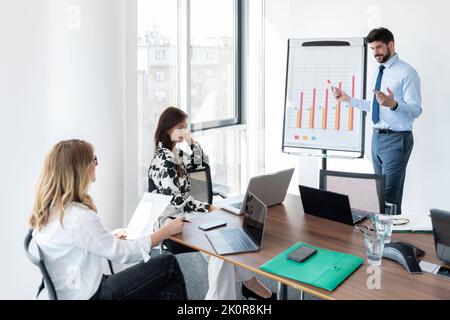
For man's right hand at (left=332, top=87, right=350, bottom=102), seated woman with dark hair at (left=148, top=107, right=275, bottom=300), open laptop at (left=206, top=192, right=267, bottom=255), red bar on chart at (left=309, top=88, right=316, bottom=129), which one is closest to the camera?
open laptop at (left=206, top=192, right=267, bottom=255)

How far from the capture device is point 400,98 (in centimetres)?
368

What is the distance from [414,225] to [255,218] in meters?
0.84

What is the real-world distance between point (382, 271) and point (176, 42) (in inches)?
114

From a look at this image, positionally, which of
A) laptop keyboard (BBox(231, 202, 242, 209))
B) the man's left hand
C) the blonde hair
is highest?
the man's left hand

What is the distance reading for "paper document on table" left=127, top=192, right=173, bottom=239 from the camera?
2164mm

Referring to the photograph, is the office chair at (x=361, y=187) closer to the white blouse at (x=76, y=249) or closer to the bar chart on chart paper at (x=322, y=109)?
the bar chart on chart paper at (x=322, y=109)

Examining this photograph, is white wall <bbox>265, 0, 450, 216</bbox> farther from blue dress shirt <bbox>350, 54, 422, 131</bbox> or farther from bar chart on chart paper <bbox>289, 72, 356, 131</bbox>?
bar chart on chart paper <bbox>289, 72, 356, 131</bbox>

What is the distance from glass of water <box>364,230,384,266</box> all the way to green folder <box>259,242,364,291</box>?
45 millimetres

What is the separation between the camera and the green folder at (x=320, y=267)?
1.67 m

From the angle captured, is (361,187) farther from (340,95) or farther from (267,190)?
(340,95)

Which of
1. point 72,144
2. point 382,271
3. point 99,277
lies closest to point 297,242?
point 382,271

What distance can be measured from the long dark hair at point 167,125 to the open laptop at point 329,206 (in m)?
0.96

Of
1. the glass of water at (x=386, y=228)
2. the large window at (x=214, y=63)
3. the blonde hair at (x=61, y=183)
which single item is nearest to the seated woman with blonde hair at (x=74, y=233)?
the blonde hair at (x=61, y=183)

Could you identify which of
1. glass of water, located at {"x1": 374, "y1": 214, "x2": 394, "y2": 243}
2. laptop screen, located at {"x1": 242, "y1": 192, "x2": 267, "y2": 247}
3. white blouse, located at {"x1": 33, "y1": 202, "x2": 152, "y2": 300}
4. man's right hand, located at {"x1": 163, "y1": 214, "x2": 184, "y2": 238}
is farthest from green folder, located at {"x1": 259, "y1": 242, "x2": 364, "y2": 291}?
white blouse, located at {"x1": 33, "y1": 202, "x2": 152, "y2": 300}
